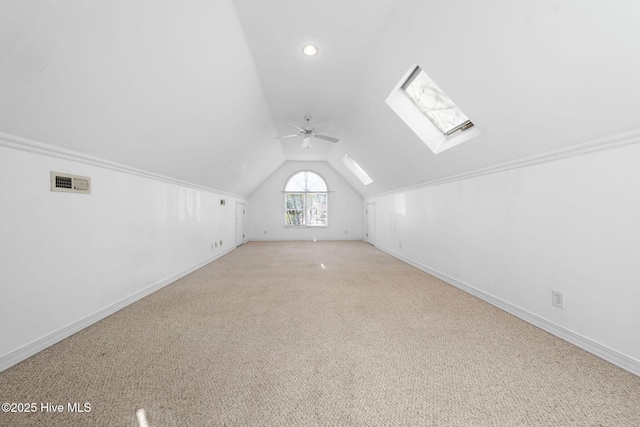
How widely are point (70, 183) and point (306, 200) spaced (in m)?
7.45

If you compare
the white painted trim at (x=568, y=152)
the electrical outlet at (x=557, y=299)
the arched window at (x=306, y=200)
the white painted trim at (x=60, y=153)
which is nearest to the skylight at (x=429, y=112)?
the white painted trim at (x=568, y=152)

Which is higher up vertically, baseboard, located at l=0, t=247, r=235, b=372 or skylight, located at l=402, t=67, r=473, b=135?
skylight, located at l=402, t=67, r=473, b=135

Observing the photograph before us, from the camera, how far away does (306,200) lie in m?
9.38

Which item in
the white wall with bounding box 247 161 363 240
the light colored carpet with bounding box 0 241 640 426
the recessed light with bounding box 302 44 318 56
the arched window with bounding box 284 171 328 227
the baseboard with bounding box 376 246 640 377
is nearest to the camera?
the light colored carpet with bounding box 0 241 640 426

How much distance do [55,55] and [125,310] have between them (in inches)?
89.4

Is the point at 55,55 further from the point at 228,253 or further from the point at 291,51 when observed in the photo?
the point at 228,253

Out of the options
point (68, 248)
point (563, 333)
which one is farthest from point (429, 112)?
point (68, 248)

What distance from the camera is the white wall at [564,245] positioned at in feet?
5.38

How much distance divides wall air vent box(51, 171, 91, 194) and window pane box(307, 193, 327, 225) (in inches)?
289

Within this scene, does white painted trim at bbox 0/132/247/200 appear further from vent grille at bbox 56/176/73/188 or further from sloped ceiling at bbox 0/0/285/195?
vent grille at bbox 56/176/73/188

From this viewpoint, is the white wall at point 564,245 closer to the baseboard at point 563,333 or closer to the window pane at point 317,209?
the baseboard at point 563,333

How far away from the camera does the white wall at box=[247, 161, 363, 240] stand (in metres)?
9.16

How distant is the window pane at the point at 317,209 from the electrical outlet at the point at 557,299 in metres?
7.51

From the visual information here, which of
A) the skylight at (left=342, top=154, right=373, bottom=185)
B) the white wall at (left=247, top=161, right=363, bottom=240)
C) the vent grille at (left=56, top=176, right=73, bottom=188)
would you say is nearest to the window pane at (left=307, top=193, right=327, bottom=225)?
the white wall at (left=247, top=161, right=363, bottom=240)
